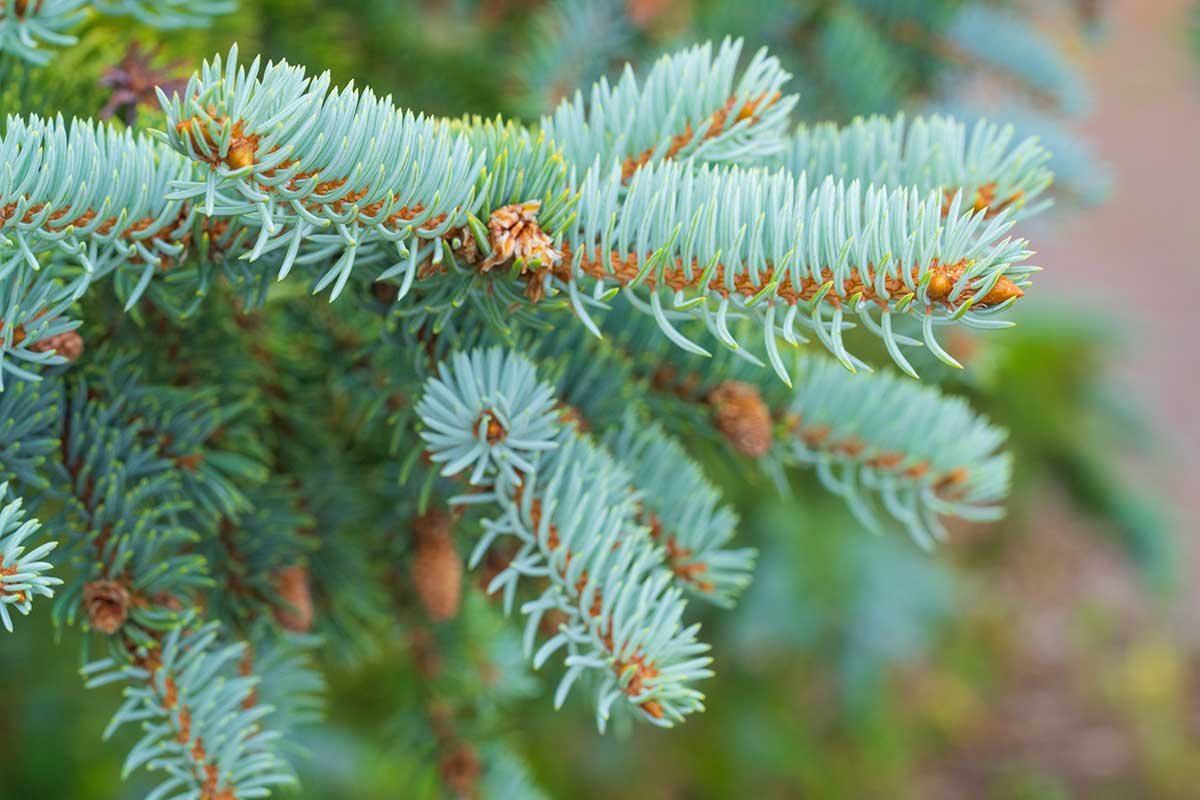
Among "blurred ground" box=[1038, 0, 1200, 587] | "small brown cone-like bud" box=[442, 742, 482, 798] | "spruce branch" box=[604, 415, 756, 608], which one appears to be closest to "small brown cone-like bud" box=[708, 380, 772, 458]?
"spruce branch" box=[604, 415, 756, 608]

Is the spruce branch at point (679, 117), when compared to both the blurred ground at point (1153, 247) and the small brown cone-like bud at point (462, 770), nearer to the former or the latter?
the small brown cone-like bud at point (462, 770)

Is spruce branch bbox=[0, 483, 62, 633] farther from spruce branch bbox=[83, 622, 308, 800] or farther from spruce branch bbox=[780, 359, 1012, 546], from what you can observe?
spruce branch bbox=[780, 359, 1012, 546]

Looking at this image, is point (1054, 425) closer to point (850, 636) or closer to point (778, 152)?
point (850, 636)

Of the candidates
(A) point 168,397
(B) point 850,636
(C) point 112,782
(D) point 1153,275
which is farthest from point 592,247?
(D) point 1153,275

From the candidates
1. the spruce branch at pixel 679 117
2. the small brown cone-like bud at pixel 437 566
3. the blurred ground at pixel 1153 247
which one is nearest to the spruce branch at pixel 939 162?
the spruce branch at pixel 679 117

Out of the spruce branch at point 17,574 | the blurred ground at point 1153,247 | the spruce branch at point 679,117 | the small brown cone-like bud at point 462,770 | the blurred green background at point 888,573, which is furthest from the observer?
the blurred ground at point 1153,247

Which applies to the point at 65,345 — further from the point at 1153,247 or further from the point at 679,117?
the point at 1153,247
